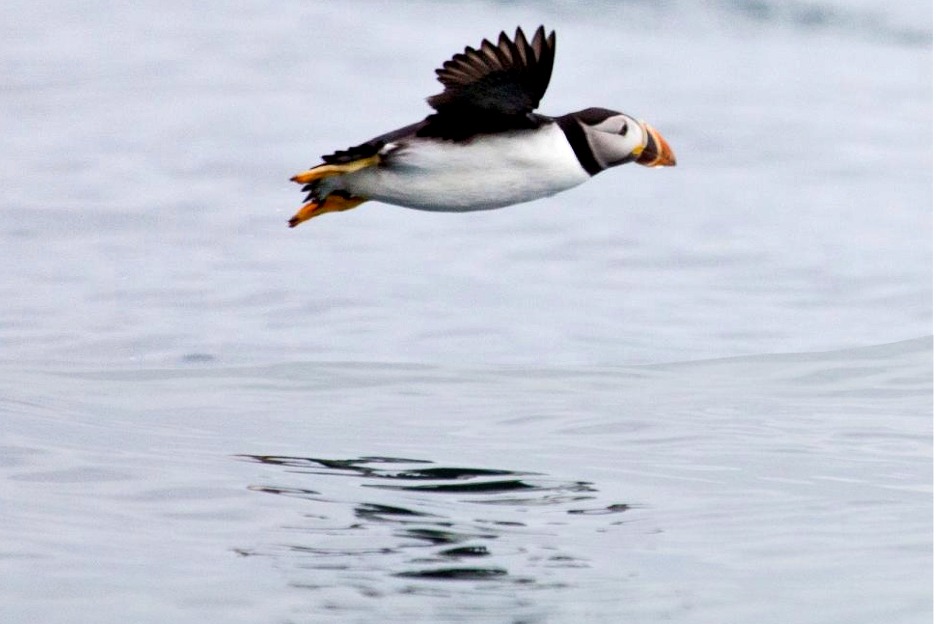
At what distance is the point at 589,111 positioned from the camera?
355 inches

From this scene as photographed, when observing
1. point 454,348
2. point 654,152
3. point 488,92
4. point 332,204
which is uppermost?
point 488,92

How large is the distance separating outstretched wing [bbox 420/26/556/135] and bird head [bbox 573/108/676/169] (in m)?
0.30

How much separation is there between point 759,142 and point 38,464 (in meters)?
13.3

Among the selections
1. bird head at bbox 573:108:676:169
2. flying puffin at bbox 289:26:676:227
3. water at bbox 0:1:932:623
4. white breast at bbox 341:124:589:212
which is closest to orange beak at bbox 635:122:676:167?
bird head at bbox 573:108:676:169

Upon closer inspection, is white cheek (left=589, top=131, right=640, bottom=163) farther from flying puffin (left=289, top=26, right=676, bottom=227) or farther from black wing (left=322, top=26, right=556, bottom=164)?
black wing (left=322, top=26, right=556, bottom=164)

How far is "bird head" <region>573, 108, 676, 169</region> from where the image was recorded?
890cm

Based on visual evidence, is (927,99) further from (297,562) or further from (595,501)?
(297,562)

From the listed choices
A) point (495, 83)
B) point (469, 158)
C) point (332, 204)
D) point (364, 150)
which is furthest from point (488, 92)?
point (332, 204)

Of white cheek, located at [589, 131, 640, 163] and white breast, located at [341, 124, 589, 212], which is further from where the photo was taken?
white cheek, located at [589, 131, 640, 163]

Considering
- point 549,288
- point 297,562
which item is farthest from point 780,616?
point 549,288

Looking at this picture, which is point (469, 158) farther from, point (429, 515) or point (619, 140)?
point (429, 515)

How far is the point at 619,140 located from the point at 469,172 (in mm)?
725

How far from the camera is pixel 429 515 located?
8.02 metres

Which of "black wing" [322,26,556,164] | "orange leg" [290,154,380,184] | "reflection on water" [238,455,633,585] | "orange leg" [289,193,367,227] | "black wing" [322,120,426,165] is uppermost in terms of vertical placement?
"black wing" [322,26,556,164]
